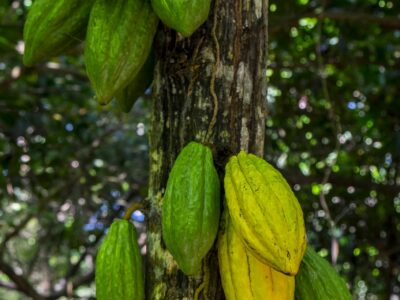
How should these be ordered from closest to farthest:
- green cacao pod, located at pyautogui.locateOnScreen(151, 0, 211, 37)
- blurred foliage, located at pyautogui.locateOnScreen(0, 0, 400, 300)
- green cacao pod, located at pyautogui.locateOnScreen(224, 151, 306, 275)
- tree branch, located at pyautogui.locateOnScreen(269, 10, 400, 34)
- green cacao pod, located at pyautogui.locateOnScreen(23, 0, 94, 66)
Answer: green cacao pod, located at pyautogui.locateOnScreen(224, 151, 306, 275) < green cacao pod, located at pyautogui.locateOnScreen(151, 0, 211, 37) < green cacao pod, located at pyautogui.locateOnScreen(23, 0, 94, 66) < tree branch, located at pyautogui.locateOnScreen(269, 10, 400, 34) < blurred foliage, located at pyautogui.locateOnScreen(0, 0, 400, 300)

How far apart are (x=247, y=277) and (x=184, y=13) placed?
514 millimetres

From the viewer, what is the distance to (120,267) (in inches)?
53.2

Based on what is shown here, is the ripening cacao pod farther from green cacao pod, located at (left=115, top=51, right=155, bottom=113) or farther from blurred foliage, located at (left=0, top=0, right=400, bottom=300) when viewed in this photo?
blurred foliage, located at (left=0, top=0, right=400, bottom=300)

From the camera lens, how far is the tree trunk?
1.37 metres

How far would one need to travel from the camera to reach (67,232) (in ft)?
15.7

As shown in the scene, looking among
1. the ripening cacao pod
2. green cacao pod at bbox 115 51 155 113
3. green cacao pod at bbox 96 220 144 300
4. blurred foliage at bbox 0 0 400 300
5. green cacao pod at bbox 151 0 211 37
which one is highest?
green cacao pod at bbox 151 0 211 37

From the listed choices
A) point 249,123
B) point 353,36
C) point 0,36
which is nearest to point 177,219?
point 249,123

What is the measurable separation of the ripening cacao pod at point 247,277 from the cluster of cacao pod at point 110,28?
0.41 m

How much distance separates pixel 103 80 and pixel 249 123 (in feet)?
1.04

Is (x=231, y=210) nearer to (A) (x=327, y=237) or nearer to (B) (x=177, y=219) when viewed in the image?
(B) (x=177, y=219)

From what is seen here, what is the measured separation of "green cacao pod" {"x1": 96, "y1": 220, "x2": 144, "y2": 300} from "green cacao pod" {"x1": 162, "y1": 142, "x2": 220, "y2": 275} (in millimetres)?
133

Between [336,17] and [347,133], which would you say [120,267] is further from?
[347,133]

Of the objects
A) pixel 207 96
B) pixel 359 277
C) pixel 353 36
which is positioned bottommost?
pixel 359 277

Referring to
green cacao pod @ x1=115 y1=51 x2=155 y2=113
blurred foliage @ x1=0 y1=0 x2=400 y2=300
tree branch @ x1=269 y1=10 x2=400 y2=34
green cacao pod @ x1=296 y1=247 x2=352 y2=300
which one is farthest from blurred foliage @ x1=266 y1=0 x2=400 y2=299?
green cacao pod @ x1=296 y1=247 x2=352 y2=300
